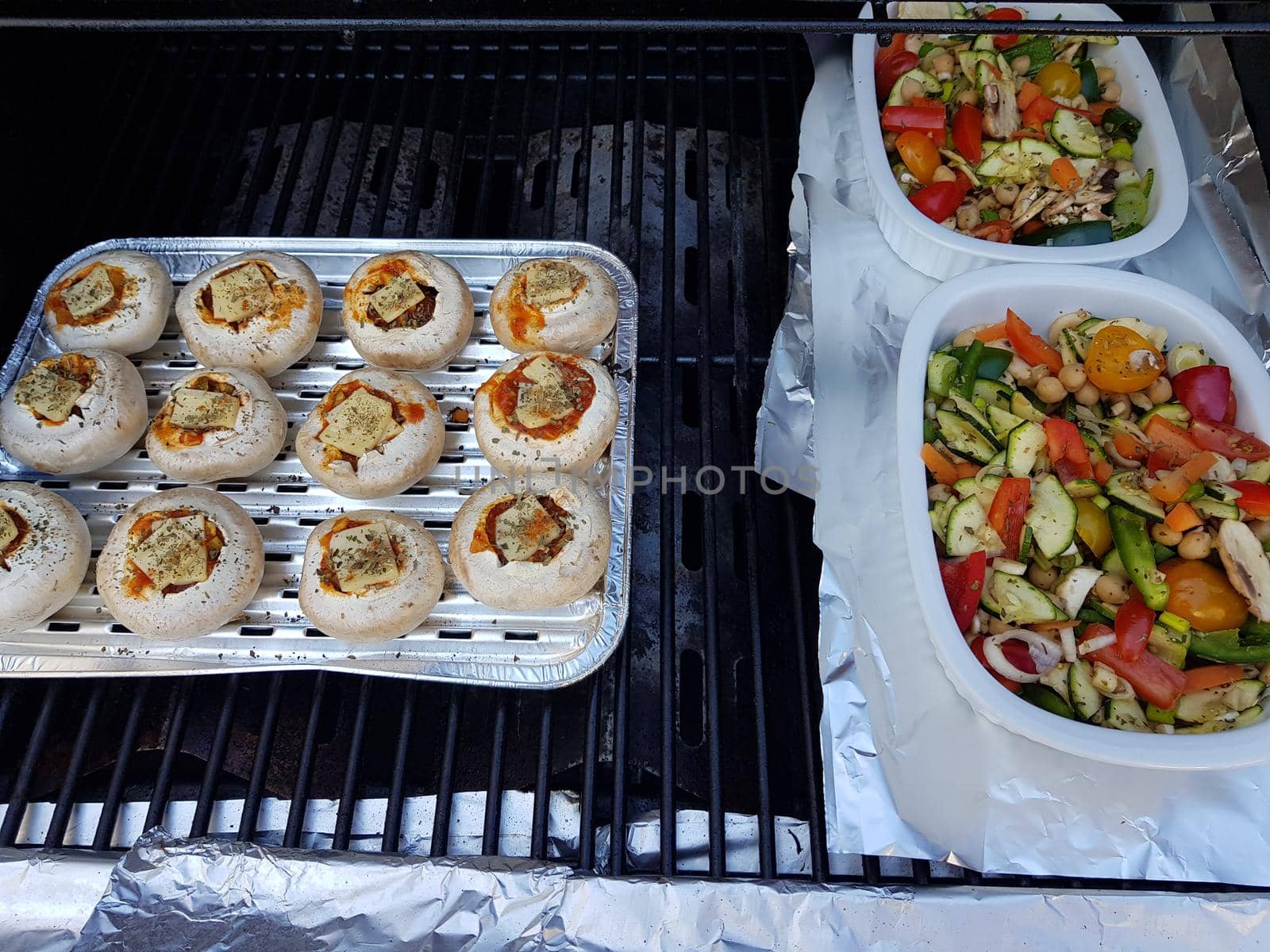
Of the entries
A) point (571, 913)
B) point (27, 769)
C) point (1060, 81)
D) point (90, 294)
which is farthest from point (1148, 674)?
point (90, 294)

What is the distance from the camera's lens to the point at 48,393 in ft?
6.80

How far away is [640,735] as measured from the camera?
2.08 meters

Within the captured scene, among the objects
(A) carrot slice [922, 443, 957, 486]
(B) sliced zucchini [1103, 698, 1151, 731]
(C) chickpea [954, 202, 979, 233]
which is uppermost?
(C) chickpea [954, 202, 979, 233]

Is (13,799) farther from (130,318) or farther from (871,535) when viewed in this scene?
(871,535)

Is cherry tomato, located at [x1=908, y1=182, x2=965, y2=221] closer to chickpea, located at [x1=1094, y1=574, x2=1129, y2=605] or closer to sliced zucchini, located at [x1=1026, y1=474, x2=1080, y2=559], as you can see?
sliced zucchini, located at [x1=1026, y1=474, x2=1080, y2=559]

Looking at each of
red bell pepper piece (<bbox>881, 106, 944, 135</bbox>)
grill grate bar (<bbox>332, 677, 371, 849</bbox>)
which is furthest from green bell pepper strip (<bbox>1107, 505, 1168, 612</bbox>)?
grill grate bar (<bbox>332, 677, 371, 849</bbox>)

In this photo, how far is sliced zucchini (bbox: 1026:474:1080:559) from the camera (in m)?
1.84

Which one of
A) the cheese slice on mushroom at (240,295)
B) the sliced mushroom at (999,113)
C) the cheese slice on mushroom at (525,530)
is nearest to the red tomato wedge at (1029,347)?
Answer: the sliced mushroom at (999,113)

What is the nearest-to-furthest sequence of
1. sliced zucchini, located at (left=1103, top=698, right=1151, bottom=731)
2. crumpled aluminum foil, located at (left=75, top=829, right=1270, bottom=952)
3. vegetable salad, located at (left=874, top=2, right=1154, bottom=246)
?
crumpled aluminum foil, located at (left=75, top=829, right=1270, bottom=952), sliced zucchini, located at (left=1103, top=698, right=1151, bottom=731), vegetable salad, located at (left=874, top=2, right=1154, bottom=246)

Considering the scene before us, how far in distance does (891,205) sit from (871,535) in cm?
95

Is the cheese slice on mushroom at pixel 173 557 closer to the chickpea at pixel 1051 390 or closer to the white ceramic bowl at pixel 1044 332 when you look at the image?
the white ceramic bowl at pixel 1044 332

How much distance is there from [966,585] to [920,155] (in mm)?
1293

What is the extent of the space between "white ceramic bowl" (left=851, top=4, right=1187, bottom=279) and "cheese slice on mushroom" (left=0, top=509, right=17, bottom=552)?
233 centimetres

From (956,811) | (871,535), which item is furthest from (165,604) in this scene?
(956,811)
